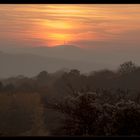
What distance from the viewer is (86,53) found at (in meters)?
3.04

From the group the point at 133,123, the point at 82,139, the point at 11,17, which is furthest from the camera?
the point at 11,17

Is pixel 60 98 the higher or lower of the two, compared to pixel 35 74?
lower

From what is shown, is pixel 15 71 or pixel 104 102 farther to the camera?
pixel 104 102

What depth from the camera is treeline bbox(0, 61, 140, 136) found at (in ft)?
8.93

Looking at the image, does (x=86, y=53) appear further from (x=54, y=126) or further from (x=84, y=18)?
(x=54, y=126)

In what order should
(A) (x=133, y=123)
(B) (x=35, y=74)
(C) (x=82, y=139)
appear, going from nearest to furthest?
(C) (x=82, y=139)
(B) (x=35, y=74)
(A) (x=133, y=123)

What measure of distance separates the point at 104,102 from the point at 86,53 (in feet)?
1.57

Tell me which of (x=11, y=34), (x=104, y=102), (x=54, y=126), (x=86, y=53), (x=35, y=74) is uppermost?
(x=11, y=34)

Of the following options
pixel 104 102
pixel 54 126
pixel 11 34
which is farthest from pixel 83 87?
pixel 11 34

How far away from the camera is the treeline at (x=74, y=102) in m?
2.72

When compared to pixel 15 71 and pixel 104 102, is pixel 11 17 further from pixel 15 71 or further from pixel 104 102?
pixel 104 102

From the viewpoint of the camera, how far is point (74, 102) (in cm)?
306

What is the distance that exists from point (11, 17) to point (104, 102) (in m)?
1.25

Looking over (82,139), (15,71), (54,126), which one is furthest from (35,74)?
(82,139)
